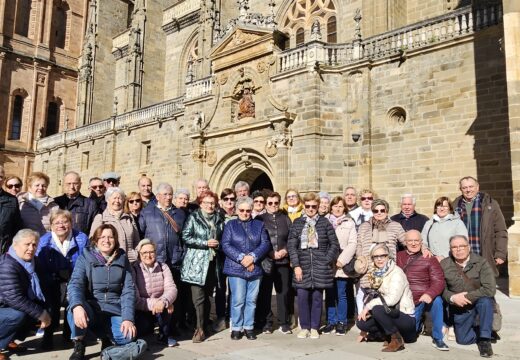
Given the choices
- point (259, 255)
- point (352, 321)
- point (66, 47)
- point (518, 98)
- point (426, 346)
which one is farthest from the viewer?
point (66, 47)

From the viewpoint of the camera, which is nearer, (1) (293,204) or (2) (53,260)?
(2) (53,260)

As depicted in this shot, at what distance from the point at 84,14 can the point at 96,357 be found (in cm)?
3529

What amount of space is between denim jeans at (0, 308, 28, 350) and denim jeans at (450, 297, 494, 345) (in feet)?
16.2

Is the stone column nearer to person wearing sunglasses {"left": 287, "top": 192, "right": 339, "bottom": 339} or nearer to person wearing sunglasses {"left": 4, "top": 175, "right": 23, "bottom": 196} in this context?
person wearing sunglasses {"left": 287, "top": 192, "right": 339, "bottom": 339}

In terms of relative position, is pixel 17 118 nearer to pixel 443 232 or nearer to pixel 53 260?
pixel 53 260

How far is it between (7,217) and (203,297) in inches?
102

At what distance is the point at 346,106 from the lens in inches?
521

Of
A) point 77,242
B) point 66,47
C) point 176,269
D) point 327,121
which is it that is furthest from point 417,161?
point 66,47

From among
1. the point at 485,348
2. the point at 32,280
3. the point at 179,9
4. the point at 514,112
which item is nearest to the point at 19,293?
the point at 32,280

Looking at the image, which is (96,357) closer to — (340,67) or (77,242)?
(77,242)

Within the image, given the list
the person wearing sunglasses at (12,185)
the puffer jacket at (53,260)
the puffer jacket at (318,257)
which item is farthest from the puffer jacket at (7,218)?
the puffer jacket at (318,257)

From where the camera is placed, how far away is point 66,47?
33.8 meters

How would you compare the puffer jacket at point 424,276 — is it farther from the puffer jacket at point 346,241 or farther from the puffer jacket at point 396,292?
the puffer jacket at point 346,241

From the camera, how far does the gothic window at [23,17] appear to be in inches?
1231
